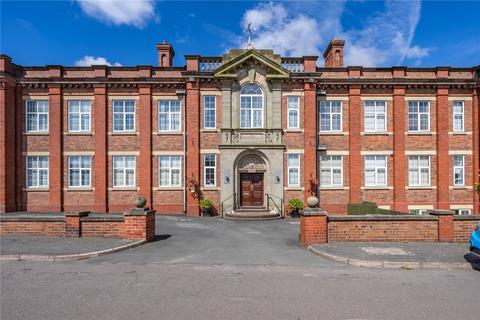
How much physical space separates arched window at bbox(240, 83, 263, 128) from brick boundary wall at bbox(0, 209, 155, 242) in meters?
10.7

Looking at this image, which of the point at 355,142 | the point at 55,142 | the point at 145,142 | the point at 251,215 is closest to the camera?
the point at 251,215

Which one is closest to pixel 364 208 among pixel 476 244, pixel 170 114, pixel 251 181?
pixel 251 181

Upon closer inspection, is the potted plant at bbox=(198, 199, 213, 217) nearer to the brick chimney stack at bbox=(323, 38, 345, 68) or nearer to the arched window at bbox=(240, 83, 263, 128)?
the arched window at bbox=(240, 83, 263, 128)

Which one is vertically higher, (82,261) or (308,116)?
(308,116)

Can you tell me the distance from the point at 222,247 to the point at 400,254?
559 centimetres

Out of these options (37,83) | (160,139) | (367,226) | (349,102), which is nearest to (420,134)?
(349,102)

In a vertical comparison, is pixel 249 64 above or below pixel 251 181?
above

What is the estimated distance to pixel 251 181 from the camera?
20.1m

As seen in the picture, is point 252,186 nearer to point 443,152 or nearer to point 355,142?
point 355,142

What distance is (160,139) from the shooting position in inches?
779

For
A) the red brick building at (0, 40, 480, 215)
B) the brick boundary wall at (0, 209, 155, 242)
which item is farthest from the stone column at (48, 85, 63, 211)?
the brick boundary wall at (0, 209, 155, 242)

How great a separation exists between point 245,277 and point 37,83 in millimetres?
19840

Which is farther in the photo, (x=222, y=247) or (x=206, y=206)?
(x=206, y=206)

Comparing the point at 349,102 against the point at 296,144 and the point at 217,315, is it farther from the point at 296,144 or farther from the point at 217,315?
the point at 217,315
